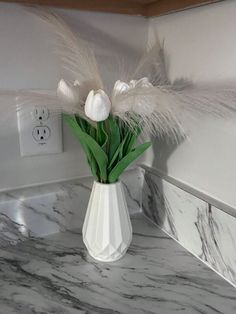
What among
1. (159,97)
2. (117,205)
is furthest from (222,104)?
(117,205)

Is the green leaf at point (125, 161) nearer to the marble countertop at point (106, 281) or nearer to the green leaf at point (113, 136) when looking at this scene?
the green leaf at point (113, 136)

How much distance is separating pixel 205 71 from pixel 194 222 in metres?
0.28

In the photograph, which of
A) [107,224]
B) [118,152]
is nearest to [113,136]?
[118,152]

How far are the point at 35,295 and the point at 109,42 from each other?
0.51 m

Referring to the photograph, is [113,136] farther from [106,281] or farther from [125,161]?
[106,281]

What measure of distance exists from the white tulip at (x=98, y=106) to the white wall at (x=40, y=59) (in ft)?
0.62

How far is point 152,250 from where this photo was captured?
64 cm

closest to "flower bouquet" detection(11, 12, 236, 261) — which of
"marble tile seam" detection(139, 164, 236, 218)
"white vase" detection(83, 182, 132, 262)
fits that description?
"white vase" detection(83, 182, 132, 262)

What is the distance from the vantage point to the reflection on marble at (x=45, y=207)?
0.62 metres

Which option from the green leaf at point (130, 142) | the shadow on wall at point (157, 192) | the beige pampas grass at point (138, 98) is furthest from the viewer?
the shadow on wall at point (157, 192)

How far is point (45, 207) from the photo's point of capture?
0.65m

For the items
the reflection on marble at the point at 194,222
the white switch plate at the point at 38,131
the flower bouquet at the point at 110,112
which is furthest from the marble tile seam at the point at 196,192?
the white switch plate at the point at 38,131

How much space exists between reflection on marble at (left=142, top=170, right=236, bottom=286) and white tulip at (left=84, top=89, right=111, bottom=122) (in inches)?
9.7

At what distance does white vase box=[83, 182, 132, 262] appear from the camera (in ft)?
1.85
